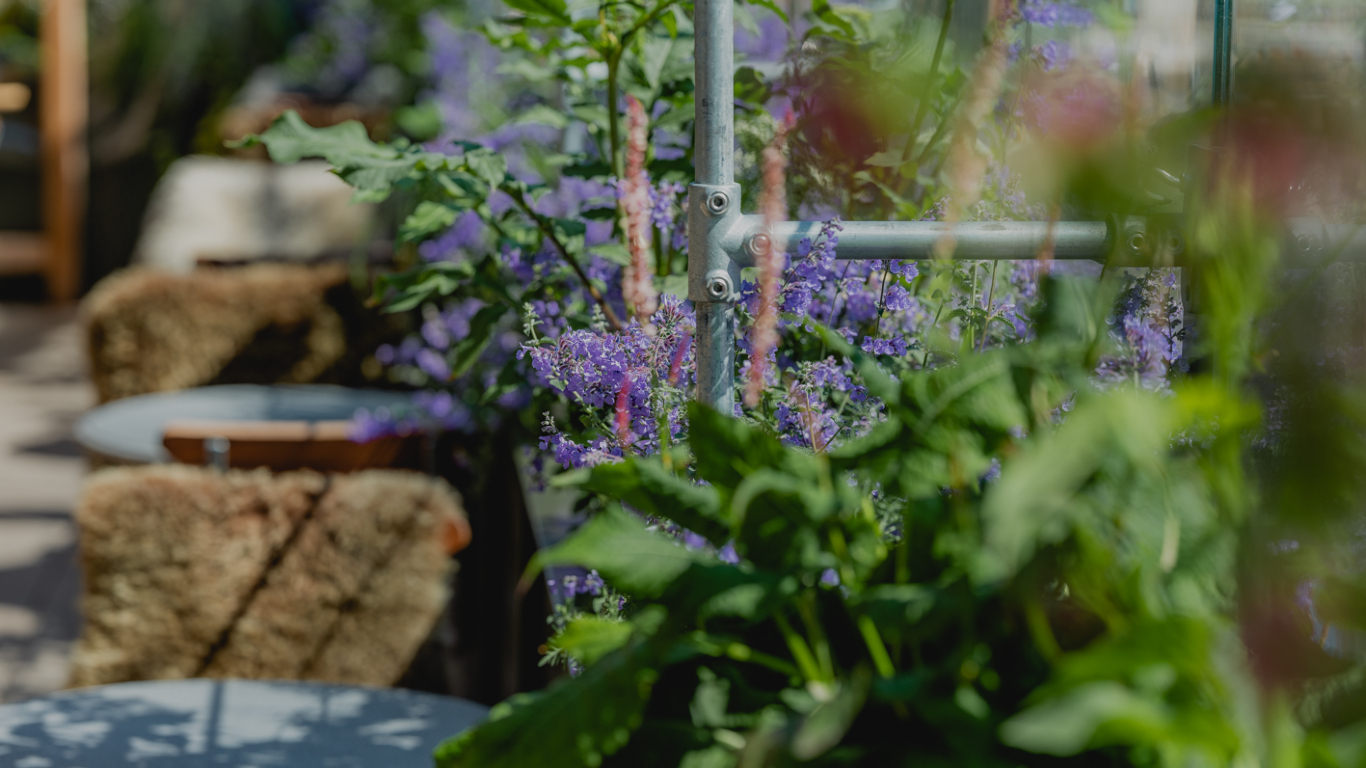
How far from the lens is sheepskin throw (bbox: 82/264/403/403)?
2961mm

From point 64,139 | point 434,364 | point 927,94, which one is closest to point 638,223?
point 927,94

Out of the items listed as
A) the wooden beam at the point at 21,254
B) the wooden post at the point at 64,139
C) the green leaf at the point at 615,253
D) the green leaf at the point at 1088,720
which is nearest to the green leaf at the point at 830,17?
the green leaf at the point at 615,253

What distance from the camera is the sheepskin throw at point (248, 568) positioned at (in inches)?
64.3

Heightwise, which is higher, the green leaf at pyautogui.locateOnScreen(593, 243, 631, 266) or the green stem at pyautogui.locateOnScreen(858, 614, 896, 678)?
the green leaf at pyautogui.locateOnScreen(593, 243, 631, 266)

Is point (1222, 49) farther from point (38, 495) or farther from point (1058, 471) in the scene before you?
point (38, 495)

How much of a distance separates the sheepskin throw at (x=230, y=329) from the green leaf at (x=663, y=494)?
8.72 ft

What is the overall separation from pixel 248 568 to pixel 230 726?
551 mm

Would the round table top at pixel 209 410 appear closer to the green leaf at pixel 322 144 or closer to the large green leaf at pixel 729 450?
the green leaf at pixel 322 144

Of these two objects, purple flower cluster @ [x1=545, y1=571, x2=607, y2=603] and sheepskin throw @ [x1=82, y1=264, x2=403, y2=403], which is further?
sheepskin throw @ [x1=82, y1=264, x2=403, y2=403]

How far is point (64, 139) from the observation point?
680 cm

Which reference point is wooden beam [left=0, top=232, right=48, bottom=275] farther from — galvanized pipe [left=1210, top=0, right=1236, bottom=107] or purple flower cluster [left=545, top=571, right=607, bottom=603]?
galvanized pipe [left=1210, top=0, right=1236, bottom=107]

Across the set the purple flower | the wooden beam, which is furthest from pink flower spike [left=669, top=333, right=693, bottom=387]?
the wooden beam

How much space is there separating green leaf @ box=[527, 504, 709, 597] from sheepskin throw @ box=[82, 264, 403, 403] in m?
2.68

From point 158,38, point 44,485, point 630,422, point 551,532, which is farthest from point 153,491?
point 158,38
